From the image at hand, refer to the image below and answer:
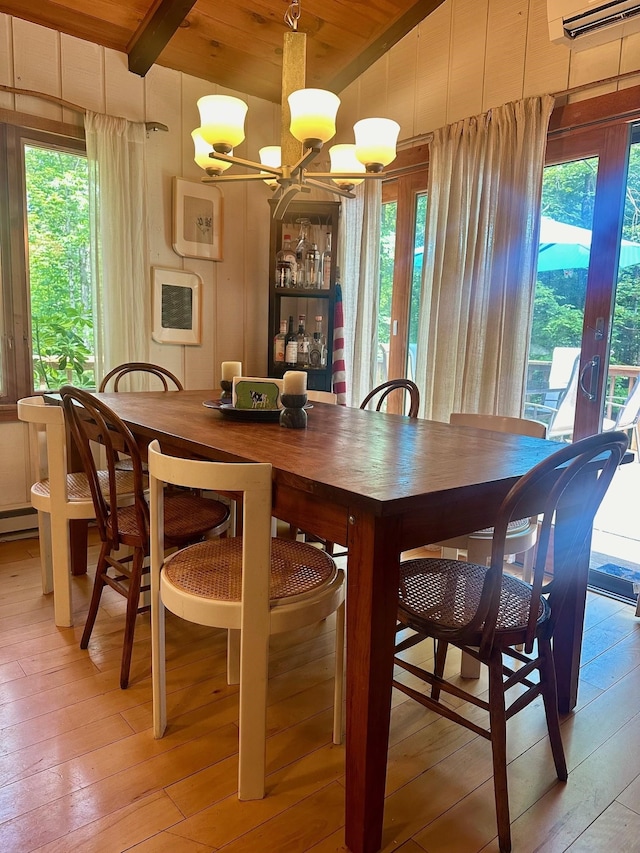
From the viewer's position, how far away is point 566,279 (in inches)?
109

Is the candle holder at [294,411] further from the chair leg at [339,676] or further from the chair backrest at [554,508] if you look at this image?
the chair backrest at [554,508]

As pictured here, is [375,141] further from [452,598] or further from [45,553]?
[45,553]

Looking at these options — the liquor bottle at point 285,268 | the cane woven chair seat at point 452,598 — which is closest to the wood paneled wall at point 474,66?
the liquor bottle at point 285,268

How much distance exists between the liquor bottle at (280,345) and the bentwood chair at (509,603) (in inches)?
94.6

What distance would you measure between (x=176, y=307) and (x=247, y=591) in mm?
2714

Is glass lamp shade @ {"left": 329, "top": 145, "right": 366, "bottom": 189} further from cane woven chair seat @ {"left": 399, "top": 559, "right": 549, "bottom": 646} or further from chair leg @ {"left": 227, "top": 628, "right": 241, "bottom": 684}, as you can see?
chair leg @ {"left": 227, "top": 628, "right": 241, "bottom": 684}

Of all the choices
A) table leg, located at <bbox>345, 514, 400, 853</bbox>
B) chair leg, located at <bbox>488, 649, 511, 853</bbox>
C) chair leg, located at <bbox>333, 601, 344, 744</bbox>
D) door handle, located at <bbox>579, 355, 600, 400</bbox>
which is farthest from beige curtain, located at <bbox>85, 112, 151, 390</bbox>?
chair leg, located at <bbox>488, 649, 511, 853</bbox>

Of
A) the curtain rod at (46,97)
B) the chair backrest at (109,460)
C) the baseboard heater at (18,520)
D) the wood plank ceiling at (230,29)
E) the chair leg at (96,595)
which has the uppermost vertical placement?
the wood plank ceiling at (230,29)

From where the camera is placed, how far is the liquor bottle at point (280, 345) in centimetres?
378

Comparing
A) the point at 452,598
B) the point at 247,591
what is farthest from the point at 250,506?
the point at 452,598

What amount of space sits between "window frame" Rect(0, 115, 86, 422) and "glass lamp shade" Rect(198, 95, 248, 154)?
1.54 metres

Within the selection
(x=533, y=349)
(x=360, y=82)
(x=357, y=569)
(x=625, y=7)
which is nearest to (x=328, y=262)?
(x=360, y=82)

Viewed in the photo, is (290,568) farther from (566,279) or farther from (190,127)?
(190,127)

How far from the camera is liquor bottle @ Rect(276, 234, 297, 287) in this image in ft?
12.1
